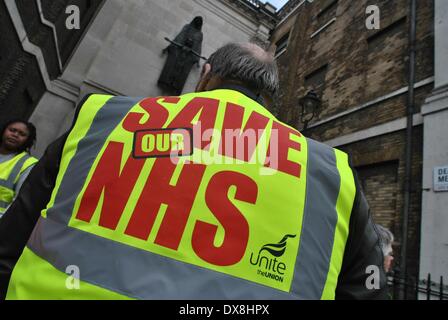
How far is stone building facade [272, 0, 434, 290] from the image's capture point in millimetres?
5703

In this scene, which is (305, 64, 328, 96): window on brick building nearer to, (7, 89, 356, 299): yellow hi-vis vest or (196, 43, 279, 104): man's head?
(196, 43, 279, 104): man's head

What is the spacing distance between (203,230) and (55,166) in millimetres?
585

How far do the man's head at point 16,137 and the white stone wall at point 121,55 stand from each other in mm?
5917

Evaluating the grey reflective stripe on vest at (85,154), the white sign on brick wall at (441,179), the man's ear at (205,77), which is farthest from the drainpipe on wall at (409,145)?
the grey reflective stripe on vest at (85,154)

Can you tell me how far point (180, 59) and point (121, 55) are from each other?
1.97 metres

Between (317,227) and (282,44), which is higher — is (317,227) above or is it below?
below

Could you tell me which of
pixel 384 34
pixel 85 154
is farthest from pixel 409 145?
pixel 85 154

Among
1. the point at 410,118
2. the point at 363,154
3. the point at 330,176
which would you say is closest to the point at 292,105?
the point at 363,154

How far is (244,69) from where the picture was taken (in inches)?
44.9

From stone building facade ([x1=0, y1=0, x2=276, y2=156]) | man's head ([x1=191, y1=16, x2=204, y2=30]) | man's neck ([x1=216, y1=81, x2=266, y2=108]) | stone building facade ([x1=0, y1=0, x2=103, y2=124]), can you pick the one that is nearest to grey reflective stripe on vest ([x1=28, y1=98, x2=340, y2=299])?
man's neck ([x1=216, y1=81, x2=266, y2=108])

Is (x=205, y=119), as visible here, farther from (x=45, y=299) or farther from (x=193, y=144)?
(x=45, y=299)

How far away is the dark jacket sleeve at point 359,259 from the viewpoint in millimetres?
915

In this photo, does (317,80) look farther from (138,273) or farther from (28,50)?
(138,273)

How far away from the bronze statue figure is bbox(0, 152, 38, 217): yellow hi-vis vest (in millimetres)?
7717
